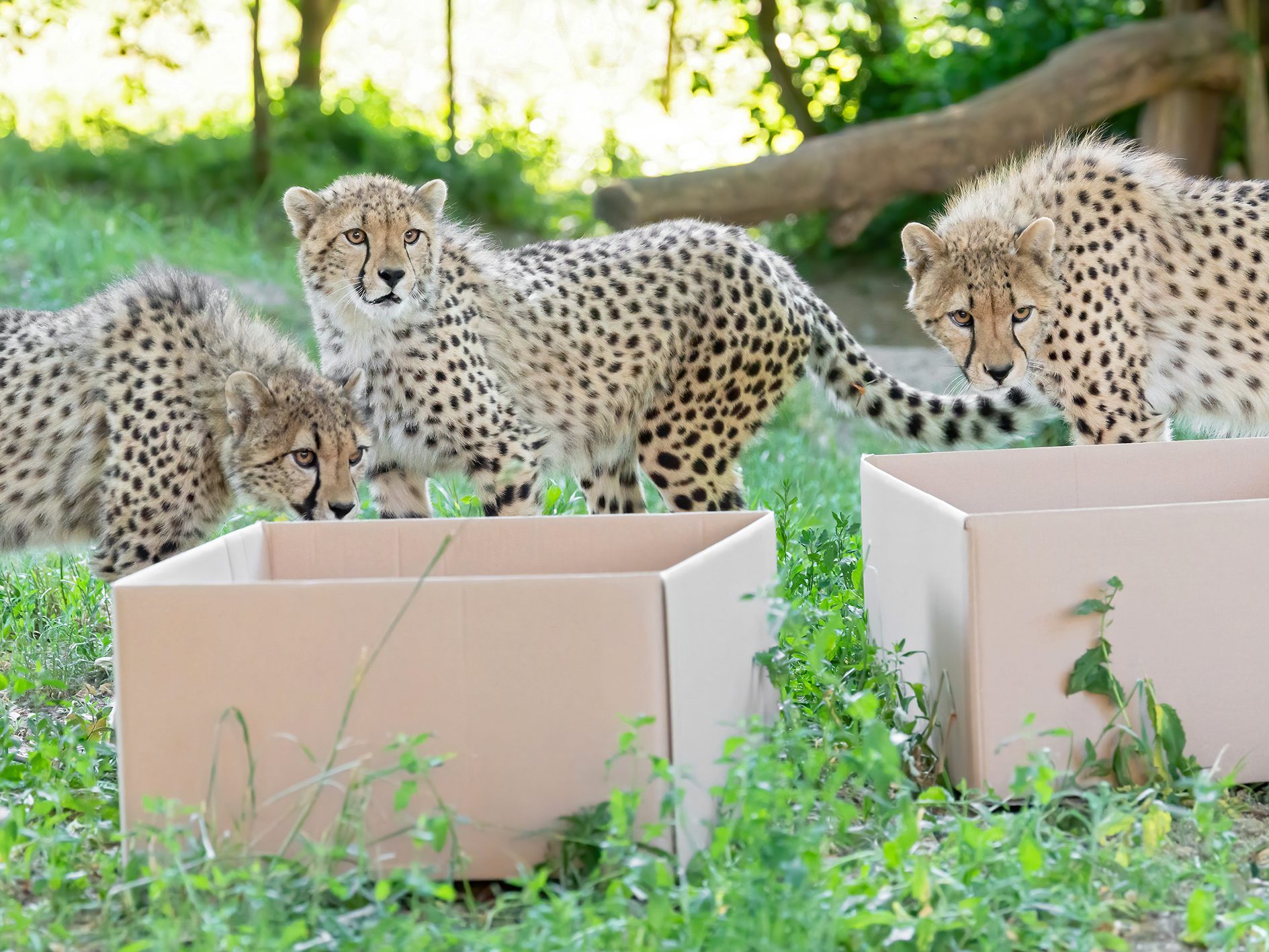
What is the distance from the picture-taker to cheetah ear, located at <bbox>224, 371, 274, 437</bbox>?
2.96m

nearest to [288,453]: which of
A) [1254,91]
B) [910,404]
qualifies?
[910,404]

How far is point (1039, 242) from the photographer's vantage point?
3.31 metres

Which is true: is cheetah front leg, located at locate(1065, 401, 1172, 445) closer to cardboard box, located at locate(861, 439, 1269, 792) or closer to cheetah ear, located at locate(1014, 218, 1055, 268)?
cheetah ear, located at locate(1014, 218, 1055, 268)

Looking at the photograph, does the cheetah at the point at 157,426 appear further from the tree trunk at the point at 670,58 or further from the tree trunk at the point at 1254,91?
the tree trunk at the point at 670,58

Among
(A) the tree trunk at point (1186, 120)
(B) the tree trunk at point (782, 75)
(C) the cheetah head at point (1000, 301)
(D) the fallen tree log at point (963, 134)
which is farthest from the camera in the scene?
(B) the tree trunk at point (782, 75)

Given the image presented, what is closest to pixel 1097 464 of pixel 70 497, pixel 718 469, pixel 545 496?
pixel 718 469

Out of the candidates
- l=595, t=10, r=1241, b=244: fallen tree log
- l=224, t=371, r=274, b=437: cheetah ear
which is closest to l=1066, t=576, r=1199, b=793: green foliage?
l=224, t=371, r=274, b=437: cheetah ear

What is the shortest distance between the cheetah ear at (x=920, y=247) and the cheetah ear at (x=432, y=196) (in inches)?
44.6

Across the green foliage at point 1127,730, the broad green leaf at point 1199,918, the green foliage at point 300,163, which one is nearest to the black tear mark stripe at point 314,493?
the green foliage at point 1127,730

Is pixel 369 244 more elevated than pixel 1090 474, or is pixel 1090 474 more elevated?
pixel 369 244

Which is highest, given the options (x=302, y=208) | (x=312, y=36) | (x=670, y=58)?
(x=312, y=36)

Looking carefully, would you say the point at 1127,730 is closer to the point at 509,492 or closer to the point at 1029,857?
the point at 1029,857

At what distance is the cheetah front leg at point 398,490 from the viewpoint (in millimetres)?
3562

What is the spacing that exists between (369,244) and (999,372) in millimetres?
1507
